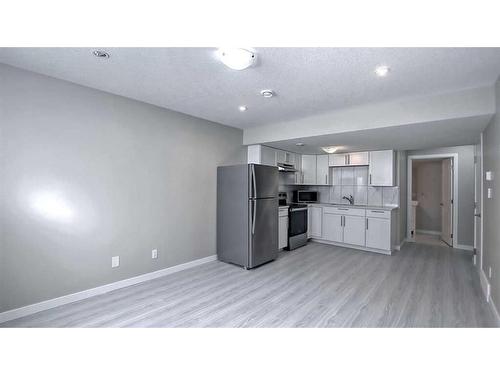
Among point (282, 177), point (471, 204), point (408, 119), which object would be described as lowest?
point (471, 204)

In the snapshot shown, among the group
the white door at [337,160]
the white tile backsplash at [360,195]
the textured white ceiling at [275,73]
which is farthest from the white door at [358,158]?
the textured white ceiling at [275,73]

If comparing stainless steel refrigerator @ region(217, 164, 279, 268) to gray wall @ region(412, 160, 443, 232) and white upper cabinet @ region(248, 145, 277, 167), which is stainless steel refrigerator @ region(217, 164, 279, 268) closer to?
white upper cabinet @ region(248, 145, 277, 167)

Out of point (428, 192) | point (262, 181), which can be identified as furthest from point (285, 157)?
point (428, 192)

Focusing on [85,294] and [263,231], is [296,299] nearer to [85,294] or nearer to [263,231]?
[263,231]

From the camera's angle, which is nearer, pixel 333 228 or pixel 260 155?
pixel 260 155

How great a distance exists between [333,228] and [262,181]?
7.51 feet

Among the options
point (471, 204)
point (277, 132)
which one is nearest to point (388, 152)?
point (471, 204)

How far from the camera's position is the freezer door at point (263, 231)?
3.71 meters

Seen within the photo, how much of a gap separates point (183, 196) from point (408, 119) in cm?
313

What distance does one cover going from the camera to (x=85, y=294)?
2654mm

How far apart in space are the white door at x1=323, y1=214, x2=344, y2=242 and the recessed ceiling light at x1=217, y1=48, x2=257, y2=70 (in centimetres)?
402

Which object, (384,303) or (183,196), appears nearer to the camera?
(384,303)
